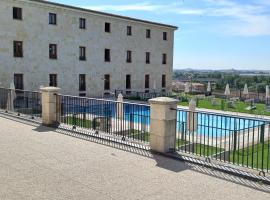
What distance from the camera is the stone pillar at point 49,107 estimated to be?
1127 cm

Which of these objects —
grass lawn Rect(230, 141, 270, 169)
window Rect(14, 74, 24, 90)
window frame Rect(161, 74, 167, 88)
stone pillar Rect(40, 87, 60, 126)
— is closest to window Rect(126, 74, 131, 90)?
window frame Rect(161, 74, 167, 88)

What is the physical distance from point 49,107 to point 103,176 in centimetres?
604

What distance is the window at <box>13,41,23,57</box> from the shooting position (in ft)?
81.9

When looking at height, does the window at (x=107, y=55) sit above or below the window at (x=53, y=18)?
below

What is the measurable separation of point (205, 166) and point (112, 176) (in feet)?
6.64

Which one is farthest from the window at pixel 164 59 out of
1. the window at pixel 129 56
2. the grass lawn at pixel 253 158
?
the grass lawn at pixel 253 158

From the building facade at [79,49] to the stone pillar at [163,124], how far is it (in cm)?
1958

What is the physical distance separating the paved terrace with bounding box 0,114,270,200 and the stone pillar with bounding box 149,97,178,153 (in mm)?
399

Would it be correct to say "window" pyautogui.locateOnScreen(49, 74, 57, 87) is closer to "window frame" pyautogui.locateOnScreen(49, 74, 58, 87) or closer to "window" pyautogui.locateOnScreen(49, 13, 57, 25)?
"window frame" pyautogui.locateOnScreen(49, 74, 58, 87)

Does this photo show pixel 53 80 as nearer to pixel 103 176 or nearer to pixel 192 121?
pixel 192 121

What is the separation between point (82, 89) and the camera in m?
30.1

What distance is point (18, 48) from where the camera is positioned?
2523cm

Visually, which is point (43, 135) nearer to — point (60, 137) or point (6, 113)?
point (60, 137)

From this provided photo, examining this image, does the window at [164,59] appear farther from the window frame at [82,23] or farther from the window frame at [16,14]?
the window frame at [16,14]
